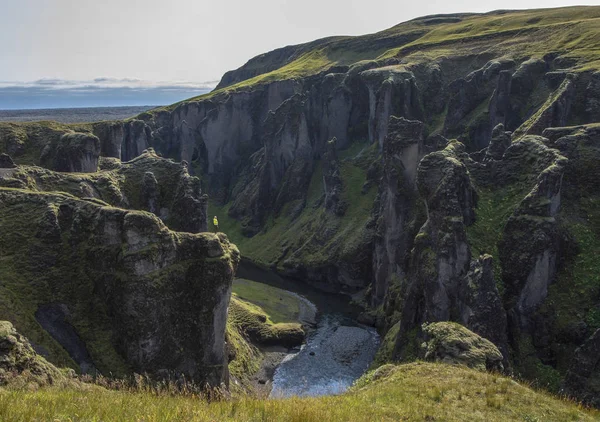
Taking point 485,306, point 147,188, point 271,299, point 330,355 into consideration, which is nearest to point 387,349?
point 330,355

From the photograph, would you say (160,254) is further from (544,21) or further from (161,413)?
(544,21)

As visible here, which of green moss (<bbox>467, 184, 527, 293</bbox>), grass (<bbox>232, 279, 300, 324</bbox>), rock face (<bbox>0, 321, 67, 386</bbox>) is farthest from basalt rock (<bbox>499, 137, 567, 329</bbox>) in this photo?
grass (<bbox>232, 279, 300, 324</bbox>)

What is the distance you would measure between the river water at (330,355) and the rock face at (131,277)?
1556 centimetres

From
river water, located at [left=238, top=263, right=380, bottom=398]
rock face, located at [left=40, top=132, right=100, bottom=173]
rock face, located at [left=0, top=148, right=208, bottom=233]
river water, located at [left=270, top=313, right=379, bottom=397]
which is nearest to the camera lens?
river water, located at [left=270, top=313, right=379, bottom=397]

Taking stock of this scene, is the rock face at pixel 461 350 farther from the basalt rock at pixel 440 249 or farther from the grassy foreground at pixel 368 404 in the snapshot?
the basalt rock at pixel 440 249

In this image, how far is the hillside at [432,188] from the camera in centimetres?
5466

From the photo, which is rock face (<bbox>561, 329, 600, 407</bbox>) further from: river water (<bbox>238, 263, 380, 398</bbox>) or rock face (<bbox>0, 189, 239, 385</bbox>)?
rock face (<bbox>0, 189, 239, 385</bbox>)

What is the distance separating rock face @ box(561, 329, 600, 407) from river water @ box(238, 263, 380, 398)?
26.8 meters

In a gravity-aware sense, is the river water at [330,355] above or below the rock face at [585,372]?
below

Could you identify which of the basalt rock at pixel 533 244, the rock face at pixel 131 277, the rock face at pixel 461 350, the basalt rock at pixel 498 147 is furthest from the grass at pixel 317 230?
the rock face at pixel 461 350

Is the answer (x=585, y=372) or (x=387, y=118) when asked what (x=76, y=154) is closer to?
(x=387, y=118)

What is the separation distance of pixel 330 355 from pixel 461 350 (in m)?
52.2

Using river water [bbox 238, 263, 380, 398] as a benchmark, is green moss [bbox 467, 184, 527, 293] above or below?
above

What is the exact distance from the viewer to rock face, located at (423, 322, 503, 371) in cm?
3189
